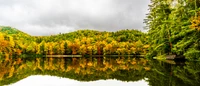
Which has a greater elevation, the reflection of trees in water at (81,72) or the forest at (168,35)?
the forest at (168,35)

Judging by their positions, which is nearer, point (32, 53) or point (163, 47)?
point (163, 47)

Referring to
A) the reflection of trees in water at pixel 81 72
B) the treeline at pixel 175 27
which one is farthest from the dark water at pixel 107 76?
Answer: the treeline at pixel 175 27

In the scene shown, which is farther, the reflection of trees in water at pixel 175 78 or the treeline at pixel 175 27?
the treeline at pixel 175 27

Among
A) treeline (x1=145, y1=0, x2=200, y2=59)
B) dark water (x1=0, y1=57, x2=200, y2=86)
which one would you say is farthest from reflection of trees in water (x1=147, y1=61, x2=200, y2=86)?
treeline (x1=145, y1=0, x2=200, y2=59)

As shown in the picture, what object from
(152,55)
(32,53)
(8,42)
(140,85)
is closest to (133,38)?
(32,53)

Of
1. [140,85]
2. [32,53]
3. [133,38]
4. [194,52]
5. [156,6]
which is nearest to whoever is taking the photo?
[140,85]

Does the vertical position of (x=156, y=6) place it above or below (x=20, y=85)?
above

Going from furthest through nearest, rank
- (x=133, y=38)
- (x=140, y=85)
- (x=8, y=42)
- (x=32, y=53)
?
(x=133, y=38)
(x=32, y=53)
(x=8, y=42)
(x=140, y=85)

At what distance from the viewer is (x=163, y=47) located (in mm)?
46094

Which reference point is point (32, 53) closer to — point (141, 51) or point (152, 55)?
point (141, 51)

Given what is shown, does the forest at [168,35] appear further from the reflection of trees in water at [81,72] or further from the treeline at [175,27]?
the reflection of trees in water at [81,72]

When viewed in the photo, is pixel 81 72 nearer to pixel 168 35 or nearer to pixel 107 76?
pixel 107 76

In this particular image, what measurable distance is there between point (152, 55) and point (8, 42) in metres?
58.2

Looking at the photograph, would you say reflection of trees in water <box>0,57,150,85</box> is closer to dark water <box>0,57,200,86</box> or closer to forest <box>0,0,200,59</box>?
dark water <box>0,57,200,86</box>
